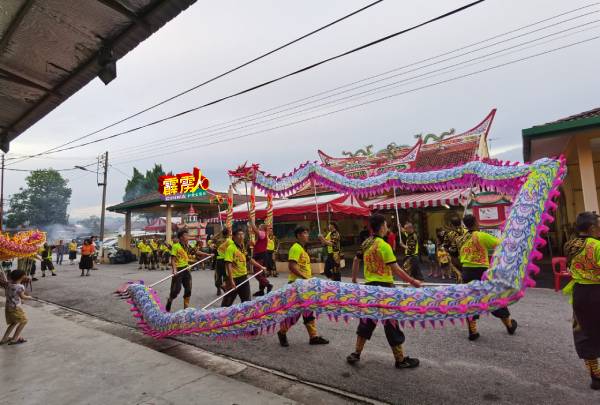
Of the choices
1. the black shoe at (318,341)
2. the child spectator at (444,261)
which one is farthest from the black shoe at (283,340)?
the child spectator at (444,261)

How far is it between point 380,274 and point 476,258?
171 centimetres

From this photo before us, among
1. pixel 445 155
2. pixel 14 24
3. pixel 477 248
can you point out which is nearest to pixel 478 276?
pixel 477 248

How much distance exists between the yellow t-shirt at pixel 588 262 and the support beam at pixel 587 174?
21.7ft

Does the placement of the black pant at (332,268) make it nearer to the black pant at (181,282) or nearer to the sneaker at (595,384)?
the black pant at (181,282)

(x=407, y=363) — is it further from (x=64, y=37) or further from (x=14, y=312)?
(x=14, y=312)

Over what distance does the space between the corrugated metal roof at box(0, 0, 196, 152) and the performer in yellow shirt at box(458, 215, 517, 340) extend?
14.9ft

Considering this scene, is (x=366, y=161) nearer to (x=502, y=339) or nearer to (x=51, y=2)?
(x=502, y=339)

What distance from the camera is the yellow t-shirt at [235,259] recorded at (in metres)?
5.61

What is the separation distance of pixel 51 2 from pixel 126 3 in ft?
1.78

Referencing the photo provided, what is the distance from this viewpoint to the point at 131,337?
5605 mm

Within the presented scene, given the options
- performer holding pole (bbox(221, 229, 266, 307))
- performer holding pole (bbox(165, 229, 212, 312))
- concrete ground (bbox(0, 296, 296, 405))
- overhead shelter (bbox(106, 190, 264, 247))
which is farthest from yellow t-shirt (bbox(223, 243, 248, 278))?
overhead shelter (bbox(106, 190, 264, 247))

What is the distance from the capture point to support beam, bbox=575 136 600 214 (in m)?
8.20

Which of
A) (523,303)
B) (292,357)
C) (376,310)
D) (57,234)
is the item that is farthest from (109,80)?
(57,234)

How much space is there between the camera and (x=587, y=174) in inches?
332
